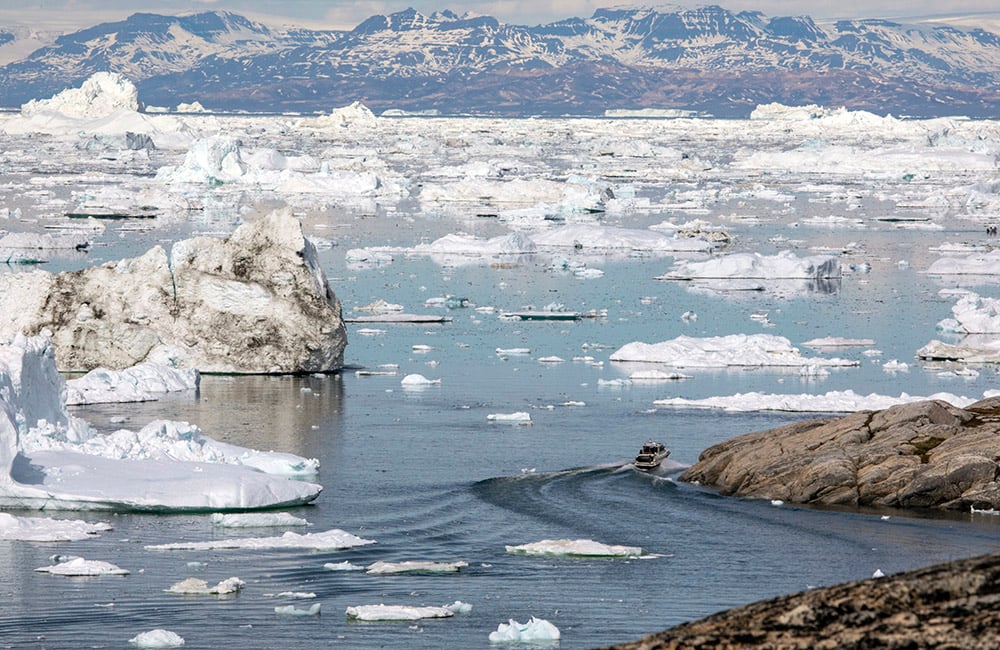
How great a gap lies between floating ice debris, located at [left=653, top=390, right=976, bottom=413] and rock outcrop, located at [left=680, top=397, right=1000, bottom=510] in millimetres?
3458

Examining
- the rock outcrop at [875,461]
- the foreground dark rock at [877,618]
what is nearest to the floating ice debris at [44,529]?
the rock outcrop at [875,461]

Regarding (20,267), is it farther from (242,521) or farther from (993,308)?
(242,521)

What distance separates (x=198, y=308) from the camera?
2311 centimetres

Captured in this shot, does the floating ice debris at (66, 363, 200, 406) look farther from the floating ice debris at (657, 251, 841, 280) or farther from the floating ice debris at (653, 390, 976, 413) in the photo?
the floating ice debris at (657, 251, 841, 280)

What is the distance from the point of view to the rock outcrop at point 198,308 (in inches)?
898

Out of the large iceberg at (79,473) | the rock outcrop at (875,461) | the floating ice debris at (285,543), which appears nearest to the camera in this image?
the floating ice debris at (285,543)

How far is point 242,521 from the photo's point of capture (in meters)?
13.6

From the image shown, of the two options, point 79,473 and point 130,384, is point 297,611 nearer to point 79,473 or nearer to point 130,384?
point 79,473

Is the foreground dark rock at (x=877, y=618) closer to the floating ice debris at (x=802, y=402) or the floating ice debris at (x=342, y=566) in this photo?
the floating ice debris at (x=342, y=566)

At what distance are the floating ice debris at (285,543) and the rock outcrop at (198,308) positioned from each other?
33.3 feet

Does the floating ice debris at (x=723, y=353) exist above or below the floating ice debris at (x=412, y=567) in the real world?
above

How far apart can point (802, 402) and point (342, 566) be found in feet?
36.2

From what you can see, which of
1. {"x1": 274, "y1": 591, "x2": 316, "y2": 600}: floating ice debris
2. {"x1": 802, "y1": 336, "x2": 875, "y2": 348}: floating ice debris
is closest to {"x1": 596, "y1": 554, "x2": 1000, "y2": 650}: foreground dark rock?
{"x1": 274, "y1": 591, "x2": 316, "y2": 600}: floating ice debris

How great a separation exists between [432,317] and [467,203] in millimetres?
32517
